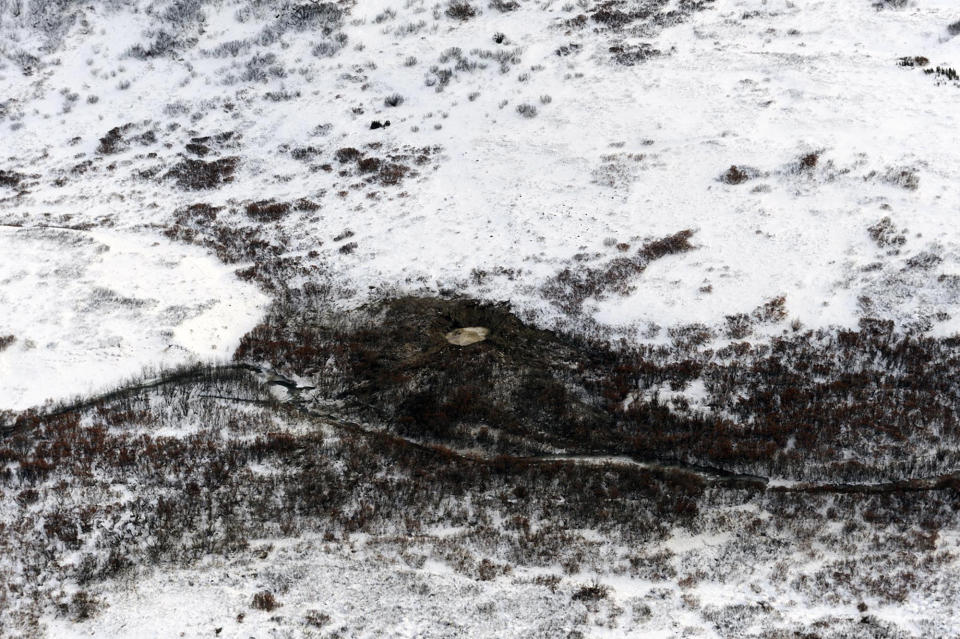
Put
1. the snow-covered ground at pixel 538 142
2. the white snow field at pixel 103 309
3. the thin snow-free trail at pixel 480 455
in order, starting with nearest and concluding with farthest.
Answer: the thin snow-free trail at pixel 480 455 < the white snow field at pixel 103 309 < the snow-covered ground at pixel 538 142

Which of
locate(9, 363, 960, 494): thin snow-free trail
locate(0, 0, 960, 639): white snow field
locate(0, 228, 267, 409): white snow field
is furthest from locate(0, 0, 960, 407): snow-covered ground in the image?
locate(9, 363, 960, 494): thin snow-free trail

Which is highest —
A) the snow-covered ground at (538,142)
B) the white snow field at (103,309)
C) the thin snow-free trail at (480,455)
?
the snow-covered ground at (538,142)

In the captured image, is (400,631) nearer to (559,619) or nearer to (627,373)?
(559,619)

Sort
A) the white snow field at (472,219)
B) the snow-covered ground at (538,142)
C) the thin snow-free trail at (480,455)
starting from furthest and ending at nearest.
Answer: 1. the snow-covered ground at (538,142)
2. the thin snow-free trail at (480,455)
3. the white snow field at (472,219)

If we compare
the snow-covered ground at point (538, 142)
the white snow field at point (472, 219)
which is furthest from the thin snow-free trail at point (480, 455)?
the snow-covered ground at point (538, 142)

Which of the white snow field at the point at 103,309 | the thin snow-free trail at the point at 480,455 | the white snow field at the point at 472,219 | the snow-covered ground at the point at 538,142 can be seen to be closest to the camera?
the white snow field at the point at 472,219

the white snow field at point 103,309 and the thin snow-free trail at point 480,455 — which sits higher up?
the white snow field at point 103,309

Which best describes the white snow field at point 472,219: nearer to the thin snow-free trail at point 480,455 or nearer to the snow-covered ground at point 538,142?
the snow-covered ground at point 538,142

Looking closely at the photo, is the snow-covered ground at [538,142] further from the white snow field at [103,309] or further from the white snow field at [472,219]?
the white snow field at [103,309]

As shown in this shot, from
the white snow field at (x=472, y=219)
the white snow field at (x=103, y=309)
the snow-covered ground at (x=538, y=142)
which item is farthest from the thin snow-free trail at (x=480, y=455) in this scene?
the snow-covered ground at (x=538, y=142)

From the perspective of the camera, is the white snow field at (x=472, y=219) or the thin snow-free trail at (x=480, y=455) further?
the thin snow-free trail at (x=480, y=455)

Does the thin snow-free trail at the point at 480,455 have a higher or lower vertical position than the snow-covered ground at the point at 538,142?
lower

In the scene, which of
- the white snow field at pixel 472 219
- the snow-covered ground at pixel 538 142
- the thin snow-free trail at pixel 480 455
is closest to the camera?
the white snow field at pixel 472 219

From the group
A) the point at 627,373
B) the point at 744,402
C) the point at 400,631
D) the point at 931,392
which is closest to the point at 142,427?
the point at 400,631
